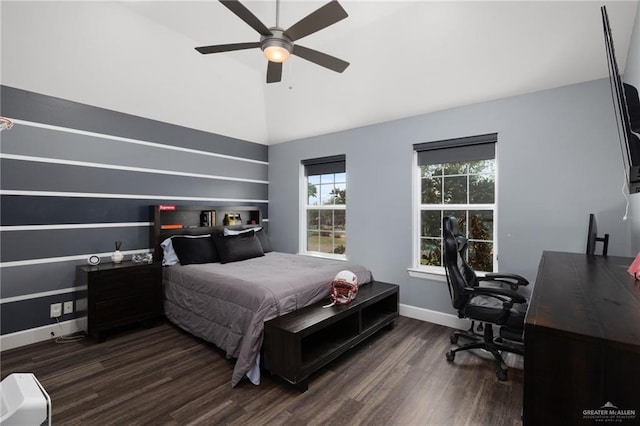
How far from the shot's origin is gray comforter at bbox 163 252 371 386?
2327 millimetres

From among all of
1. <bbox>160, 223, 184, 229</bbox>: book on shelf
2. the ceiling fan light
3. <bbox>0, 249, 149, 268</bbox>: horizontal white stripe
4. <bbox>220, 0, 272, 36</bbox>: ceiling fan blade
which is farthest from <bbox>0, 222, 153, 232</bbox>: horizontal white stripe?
<bbox>220, 0, 272, 36</bbox>: ceiling fan blade

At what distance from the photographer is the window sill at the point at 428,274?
3.35m

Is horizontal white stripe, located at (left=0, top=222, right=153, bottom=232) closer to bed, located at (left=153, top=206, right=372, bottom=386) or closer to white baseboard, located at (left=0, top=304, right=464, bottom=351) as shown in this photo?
bed, located at (left=153, top=206, right=372, bottom=386)

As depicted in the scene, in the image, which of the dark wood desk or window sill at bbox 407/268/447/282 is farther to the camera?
window sill at bbox 407/268/447/282

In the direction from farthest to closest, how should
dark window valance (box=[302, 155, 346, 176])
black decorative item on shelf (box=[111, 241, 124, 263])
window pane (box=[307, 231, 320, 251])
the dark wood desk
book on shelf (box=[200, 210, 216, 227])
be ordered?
window pane (box=[307, 231, 320, 251]), dark window valance (box=[302, 155, 346, 176]), book on shelf (box=[200, 210, 216, 227]), black decorative item on shelf (box=[111, 241, 124, 263]), the dark wood desk

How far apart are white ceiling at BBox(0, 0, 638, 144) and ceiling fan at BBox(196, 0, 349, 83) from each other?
2.20 feet

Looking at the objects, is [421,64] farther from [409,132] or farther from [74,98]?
[74,98]

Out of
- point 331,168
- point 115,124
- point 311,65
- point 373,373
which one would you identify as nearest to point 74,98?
point 115,124

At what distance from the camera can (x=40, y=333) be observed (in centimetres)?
290

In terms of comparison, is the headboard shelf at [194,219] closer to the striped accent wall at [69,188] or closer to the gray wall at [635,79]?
the striped accent wall at [69,188]

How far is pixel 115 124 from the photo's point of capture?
3.40 meters

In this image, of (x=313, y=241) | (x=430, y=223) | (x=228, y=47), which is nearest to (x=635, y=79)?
(x=430, y=223)

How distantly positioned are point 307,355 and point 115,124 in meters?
3.32

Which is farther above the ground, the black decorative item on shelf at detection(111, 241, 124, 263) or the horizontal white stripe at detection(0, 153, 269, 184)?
the horizontal white stripe at detection(0, 153, 269, 184)
